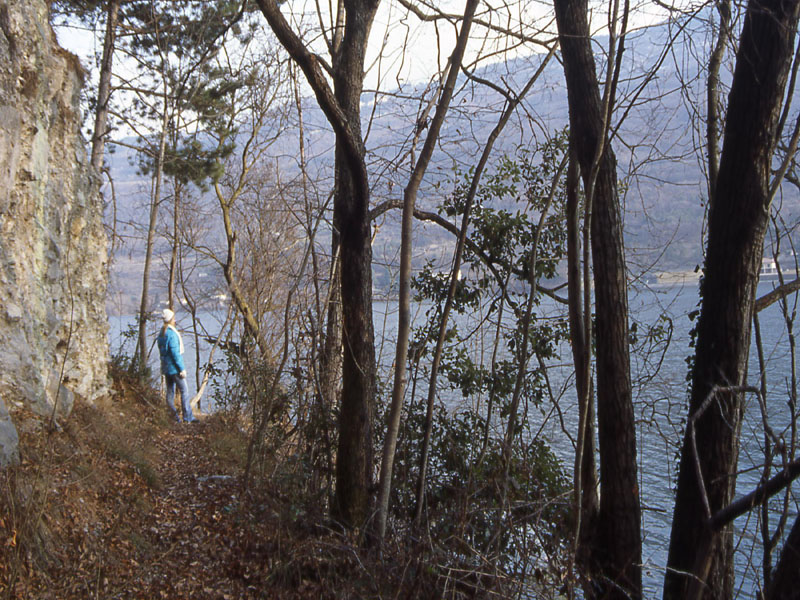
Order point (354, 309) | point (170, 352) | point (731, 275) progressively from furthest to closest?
point (170, 352) < point (354, 309) < point (731, 275)

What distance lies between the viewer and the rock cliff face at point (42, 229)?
7402mm

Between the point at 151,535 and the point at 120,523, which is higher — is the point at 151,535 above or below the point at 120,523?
below

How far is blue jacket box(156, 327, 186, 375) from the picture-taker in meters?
11.6

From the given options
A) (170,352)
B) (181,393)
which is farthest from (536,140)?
(181,393)

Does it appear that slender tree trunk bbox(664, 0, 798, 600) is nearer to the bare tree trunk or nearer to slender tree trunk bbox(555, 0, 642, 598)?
slender tree trunk bbox(555, 0, 642, 598)

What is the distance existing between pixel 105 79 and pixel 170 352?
5.97m

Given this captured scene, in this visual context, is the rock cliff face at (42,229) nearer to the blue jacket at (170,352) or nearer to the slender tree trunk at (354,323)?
the blue jacket at (170,352)

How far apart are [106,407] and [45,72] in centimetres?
496

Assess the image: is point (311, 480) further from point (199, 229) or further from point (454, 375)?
point (199, 229)

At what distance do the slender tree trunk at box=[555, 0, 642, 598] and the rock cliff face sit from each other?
15.2ft

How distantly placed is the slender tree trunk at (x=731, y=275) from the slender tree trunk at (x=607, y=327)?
1.57 feet

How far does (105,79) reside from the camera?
1324cm

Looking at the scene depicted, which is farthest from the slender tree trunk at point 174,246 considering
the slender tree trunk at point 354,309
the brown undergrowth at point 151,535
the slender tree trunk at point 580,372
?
the slender tree trunk at point 580,372

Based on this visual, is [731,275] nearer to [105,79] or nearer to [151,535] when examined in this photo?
[151,535]
